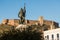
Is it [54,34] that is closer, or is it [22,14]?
[22,14]

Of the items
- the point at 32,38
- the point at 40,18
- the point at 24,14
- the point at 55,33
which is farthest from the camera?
the point at 40,18

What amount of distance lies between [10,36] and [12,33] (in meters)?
0.48

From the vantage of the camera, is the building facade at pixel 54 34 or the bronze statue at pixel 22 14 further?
the building facade at pixel 54 34

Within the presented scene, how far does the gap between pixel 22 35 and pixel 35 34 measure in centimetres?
138

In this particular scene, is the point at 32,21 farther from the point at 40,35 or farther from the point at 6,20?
the point at 40,35

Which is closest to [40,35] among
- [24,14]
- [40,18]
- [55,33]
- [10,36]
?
[10,36]

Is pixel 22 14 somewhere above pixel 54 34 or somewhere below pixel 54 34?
above

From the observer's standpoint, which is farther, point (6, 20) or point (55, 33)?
point (6, 20)

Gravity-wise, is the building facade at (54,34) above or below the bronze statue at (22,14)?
below

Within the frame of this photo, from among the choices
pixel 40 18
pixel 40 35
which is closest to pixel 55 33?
pixel 40 35

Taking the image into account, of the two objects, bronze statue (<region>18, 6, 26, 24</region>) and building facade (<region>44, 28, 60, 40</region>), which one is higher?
bronze statue (<region>18, 6, 26, 24</region>)

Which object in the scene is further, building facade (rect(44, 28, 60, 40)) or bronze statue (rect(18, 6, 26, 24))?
building facade (rect(44, 28, 60, 40))

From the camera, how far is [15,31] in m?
38.7

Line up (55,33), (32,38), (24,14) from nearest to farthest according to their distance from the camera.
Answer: (32,38)
(24,14)
(55,33)
